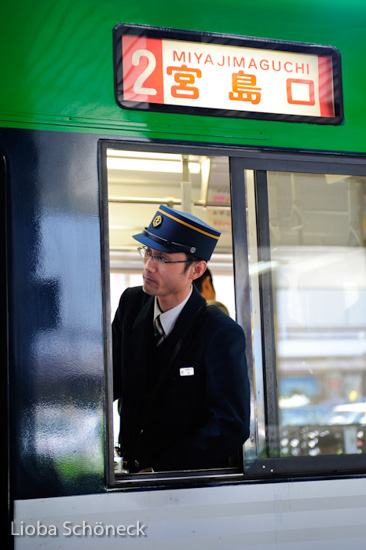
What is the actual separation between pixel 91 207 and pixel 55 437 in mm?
892

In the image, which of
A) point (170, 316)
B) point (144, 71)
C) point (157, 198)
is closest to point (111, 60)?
point (144, 71)

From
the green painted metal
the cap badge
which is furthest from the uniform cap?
the green painted metal

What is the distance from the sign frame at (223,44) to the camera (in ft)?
10.0

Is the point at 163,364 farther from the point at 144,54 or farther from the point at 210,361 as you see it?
the point at 144,54

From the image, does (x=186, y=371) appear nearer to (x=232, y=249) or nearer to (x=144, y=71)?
(x=232, y=249)

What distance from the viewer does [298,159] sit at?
10.8ft

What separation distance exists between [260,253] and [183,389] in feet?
2.35

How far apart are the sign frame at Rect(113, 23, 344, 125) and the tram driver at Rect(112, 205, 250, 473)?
556mm

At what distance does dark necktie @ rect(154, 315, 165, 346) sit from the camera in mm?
3643

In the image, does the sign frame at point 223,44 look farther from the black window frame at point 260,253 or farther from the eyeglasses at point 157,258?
the eyeglasses at point 157,258

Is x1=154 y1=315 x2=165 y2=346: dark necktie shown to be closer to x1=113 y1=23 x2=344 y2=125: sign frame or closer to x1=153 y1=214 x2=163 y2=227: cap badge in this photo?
x1=153 y1=214 x2=163 y2=227: cap badge

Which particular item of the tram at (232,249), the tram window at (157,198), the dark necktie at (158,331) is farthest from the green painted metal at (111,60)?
the tram window at (157,198)

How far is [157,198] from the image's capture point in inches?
209

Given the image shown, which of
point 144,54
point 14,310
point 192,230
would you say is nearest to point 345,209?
point 192,230
